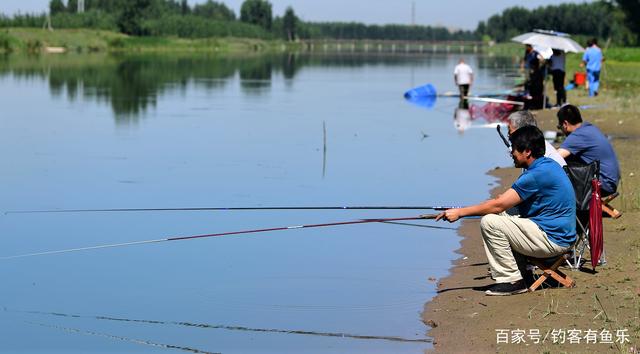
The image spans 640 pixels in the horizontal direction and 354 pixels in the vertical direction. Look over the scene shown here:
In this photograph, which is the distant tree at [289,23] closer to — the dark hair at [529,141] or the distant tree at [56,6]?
the distant tree at [56,6]

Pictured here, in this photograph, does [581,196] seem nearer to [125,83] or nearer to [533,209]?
[533,209]

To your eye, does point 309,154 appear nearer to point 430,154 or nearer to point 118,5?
point 430,154

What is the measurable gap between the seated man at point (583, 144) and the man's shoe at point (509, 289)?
7.38ft

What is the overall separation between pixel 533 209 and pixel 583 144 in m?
2.54

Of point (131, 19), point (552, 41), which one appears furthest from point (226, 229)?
point (131, 19)

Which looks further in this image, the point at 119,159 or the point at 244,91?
the point at 244,91

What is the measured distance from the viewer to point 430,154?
64.5 feet

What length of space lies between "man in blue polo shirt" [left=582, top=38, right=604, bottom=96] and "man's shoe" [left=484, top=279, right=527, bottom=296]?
69.8 ft

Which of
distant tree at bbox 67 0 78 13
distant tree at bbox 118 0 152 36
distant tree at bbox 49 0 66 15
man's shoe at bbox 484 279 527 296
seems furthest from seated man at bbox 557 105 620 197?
distant tree at bbox 67 0 78 13

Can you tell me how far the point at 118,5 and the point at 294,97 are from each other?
9069 centimetres

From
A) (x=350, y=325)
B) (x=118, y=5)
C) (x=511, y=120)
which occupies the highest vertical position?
(x=118, y=5)

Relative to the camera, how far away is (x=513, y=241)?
7711 millimetres

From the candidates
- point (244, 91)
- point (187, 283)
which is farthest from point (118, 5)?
point (187, 283)

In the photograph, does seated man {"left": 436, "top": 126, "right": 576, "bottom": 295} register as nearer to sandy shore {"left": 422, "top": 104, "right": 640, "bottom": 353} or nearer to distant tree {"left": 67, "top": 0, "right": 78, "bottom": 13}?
sandy shore {"left": 422, "top": 104, "right": 640, "bottom": 353}
